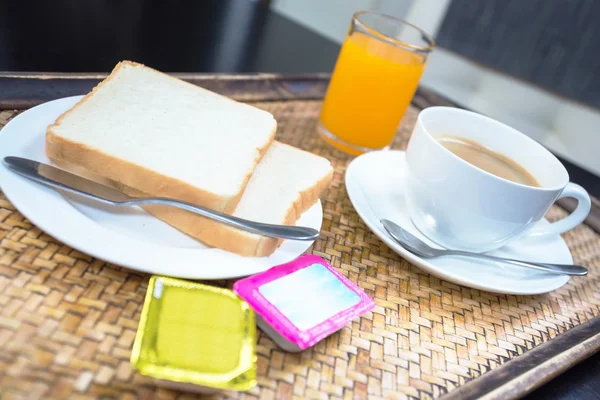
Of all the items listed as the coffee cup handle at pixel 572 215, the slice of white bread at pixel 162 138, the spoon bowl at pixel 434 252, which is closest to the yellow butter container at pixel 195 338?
the slice of white bread at pixel 162 138

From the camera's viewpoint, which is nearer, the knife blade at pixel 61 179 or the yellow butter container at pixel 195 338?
the yellow butter container at pixel 195 338

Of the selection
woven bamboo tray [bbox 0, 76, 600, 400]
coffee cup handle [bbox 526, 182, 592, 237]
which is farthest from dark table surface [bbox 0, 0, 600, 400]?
coffee cup handle [bbox 526, 182, 592, 237]

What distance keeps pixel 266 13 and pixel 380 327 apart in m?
1.54

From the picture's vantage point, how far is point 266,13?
189 centimetres

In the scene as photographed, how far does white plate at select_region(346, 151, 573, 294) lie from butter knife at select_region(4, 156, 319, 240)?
0.19 metres

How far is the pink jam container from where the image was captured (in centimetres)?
54

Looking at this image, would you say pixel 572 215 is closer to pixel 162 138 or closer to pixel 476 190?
pixel 476 190

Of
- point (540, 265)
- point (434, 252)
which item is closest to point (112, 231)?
point (434, 252)

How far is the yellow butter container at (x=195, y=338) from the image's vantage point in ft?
1.45

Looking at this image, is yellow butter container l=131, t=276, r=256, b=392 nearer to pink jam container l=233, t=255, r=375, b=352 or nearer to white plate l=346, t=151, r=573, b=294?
pink jam container l=233, t=255, r=375, b=352

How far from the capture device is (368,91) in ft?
3.35

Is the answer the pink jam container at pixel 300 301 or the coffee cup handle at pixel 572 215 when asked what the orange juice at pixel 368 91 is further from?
the pink jam container at pixel 300 301

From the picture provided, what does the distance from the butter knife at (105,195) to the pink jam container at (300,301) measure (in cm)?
5

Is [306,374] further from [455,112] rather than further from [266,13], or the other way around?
[266,13]
